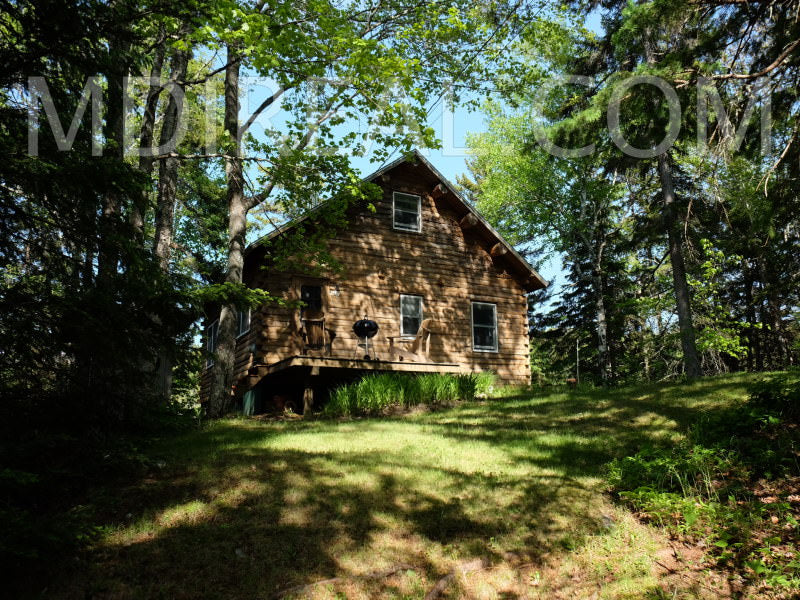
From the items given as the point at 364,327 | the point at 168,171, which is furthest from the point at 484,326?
the point at 168,171

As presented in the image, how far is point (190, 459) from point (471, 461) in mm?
3971

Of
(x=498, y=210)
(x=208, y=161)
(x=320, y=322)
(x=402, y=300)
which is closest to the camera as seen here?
(x=320, y=322)

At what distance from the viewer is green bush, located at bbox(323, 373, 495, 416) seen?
13.3m

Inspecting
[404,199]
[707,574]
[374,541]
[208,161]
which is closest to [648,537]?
[707,574]

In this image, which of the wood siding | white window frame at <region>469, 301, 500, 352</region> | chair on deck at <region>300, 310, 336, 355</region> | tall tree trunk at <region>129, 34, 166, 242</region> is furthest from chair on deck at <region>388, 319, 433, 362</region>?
tall tree trunk at <region>129, 34, 166, 242</region>

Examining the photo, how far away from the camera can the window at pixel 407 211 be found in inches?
705

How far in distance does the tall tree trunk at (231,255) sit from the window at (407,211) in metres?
5.03

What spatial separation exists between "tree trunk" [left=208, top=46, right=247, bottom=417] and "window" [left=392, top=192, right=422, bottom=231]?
5.04 metres

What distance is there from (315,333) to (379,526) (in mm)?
10575

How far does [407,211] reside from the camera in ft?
Result: 59.5

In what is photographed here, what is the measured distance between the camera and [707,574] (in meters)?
4.83

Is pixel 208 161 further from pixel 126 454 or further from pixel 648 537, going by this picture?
pixel 648 537

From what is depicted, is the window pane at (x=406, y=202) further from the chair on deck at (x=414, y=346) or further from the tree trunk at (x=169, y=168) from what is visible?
the tree trunk at (x=169, y=168)

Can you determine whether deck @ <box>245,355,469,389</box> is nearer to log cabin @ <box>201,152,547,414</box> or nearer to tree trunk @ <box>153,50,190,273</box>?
log cabin @ <box>201,152,547,414</box>
